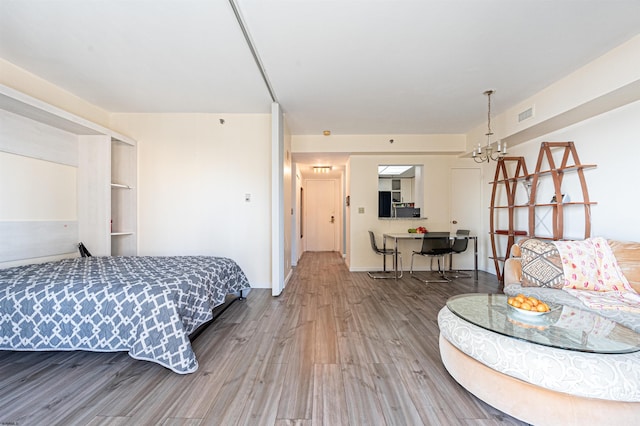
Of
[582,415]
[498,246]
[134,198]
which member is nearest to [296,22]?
[582,415]

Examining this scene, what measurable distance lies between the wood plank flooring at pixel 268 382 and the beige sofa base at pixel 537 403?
0.36 ft

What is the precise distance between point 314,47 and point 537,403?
2891 millimetres

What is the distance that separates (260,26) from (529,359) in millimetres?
2839

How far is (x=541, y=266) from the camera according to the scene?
2475mm

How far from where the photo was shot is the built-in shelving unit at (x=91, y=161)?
101 inches

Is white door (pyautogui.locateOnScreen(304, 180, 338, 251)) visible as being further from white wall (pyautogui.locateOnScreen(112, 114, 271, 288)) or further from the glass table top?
the glass table top

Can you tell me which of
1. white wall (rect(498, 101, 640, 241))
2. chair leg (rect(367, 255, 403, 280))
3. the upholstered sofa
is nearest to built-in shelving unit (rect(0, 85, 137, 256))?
chair leg (rect(367, 255, 403, 280))

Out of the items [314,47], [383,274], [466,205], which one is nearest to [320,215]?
[383,274]

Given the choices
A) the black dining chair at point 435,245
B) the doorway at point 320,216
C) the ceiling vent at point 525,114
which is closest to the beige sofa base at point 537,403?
the black dining chair at point 435,245

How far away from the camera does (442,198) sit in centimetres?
512

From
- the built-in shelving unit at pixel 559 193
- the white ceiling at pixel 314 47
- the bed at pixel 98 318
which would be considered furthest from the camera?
the built-in shelving unit at pixel 559 193

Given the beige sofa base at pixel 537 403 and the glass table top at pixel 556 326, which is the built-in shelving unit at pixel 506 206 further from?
the beige sofa base at pixel 537 403

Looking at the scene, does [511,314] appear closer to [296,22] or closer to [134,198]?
[296,22]

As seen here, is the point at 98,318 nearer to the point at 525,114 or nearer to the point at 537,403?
the point at 537,403
